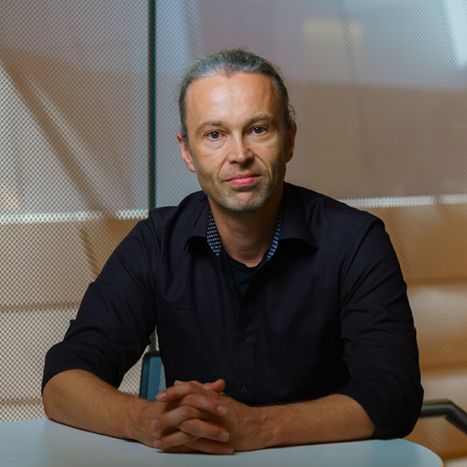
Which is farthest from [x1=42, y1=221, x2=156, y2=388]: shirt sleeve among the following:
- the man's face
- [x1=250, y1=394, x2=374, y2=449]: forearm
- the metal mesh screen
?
the metal mesh screen

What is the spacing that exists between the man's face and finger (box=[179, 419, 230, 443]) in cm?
60

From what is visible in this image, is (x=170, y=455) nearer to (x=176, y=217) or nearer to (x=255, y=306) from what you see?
(x=255, y=306)

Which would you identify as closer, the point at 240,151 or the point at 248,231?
the point at 240,151

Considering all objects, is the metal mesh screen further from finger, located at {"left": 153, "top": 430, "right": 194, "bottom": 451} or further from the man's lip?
finger, located at {"left": 153, "top": 430, "right": 194, "bottom": 451}

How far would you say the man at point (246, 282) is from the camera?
178 cm

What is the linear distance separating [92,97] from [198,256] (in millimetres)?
1175

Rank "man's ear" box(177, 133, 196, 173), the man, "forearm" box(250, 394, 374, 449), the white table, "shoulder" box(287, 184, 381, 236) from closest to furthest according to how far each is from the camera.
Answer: the white table
"forearm" box(250, 394, 374, 449)
the man
"shoulder" box(287, 184, 381, 236)
"man's ear" box(177, 133, 196, 173)

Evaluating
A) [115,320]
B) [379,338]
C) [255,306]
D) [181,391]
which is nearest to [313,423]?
[181,391]

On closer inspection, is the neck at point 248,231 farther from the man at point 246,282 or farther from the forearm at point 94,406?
the forearm at point 94,406

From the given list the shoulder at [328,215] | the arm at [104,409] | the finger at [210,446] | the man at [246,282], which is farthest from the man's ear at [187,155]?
the finger at [210,446]

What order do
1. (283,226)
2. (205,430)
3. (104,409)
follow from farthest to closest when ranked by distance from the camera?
1. (283,226)
2. (104,409)
3. (205,430)

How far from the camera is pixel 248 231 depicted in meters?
1.95

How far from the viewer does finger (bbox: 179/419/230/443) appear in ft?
4.41

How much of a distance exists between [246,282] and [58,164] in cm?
123
